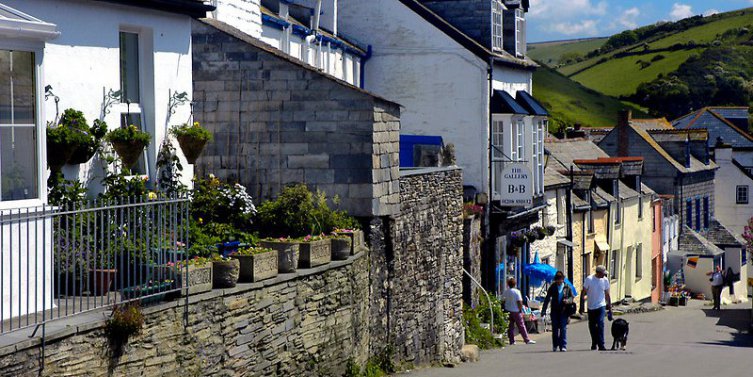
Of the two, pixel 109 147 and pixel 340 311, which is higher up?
pixel 109 147

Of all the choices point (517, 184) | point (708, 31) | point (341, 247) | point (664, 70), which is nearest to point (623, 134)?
point (517, 184)

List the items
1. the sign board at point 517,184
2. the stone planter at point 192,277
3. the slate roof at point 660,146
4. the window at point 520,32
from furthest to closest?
the slate roof at point 660,146
the window at point 520,32
the sign board at point 517,184
the stone planter at point 192,277

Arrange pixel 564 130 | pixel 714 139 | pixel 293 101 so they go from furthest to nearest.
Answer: pixel 714 139 < pixel 564 130 < pixel 293 101

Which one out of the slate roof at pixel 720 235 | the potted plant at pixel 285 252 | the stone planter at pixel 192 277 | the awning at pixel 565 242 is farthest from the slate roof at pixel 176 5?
the slate roof at pixel 720 235

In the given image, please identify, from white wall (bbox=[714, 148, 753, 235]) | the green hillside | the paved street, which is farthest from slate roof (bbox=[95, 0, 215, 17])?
the green hillside

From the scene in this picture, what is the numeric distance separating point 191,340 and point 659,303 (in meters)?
41.2

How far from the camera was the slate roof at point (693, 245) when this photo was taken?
188 ft

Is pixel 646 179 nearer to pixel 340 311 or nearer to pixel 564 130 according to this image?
pixel 564 130

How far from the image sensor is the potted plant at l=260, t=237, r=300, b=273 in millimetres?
15211

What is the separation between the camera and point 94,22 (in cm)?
1461

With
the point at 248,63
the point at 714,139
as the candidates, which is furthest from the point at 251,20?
the point at 714,139

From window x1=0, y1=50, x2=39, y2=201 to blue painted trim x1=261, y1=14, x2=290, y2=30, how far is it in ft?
37.1

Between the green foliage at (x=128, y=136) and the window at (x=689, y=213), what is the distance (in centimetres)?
4669

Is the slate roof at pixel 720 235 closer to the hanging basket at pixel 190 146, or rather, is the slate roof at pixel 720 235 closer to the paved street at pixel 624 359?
the paved street at pixel 624 359
